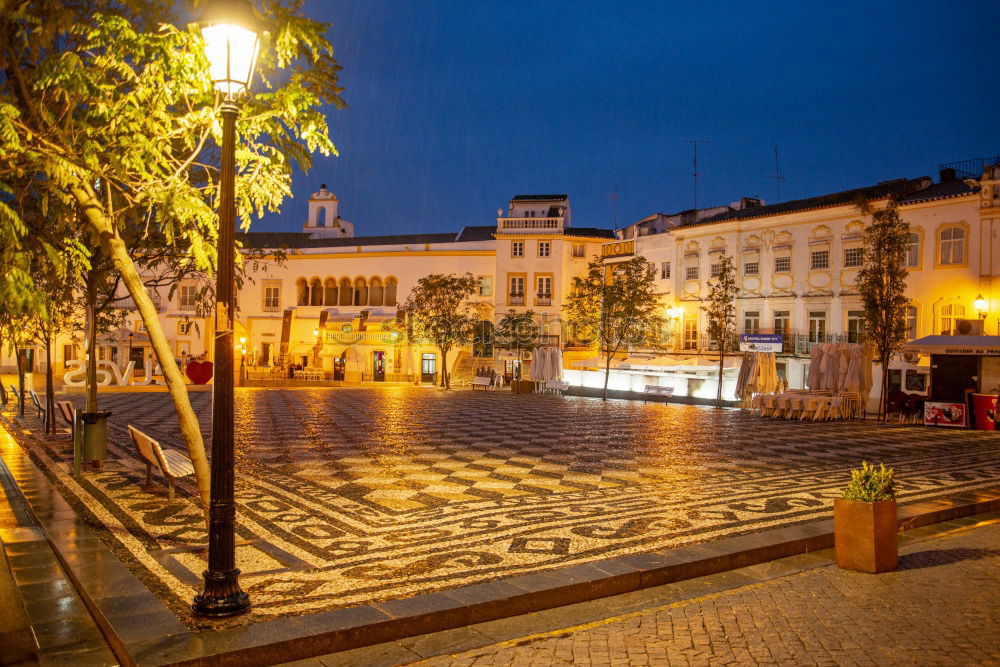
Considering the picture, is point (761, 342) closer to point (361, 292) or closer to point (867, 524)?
point (361, 292)

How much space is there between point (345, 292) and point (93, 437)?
37096 mm

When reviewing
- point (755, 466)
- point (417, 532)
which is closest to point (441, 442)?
point (755, 466)

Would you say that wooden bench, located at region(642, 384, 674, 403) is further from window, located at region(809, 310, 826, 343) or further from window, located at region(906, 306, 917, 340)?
window, located at region(906, 306, 917, 340)

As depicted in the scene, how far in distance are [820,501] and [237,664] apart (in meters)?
6.94

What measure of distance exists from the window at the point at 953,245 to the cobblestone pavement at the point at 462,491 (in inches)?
514

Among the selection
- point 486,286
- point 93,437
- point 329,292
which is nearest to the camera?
point 93,437

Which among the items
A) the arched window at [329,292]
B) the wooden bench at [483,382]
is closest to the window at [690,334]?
the wooden bench at [483,382]

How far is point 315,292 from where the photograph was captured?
153 ft

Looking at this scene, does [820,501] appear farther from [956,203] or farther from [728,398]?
[956,203]

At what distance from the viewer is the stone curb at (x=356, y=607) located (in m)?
4.26

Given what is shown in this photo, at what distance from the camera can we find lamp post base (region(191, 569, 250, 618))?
15.1 ft

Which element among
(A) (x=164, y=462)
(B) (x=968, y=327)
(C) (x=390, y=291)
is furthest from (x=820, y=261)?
(A) (x=164, y=462)

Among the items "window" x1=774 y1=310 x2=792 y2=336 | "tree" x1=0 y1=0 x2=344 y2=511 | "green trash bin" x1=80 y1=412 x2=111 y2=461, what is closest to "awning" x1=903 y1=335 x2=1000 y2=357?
"window" x1=774 y1=310 x2=792 y2=336

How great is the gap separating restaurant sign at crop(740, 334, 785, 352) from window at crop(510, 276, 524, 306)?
13978mm
